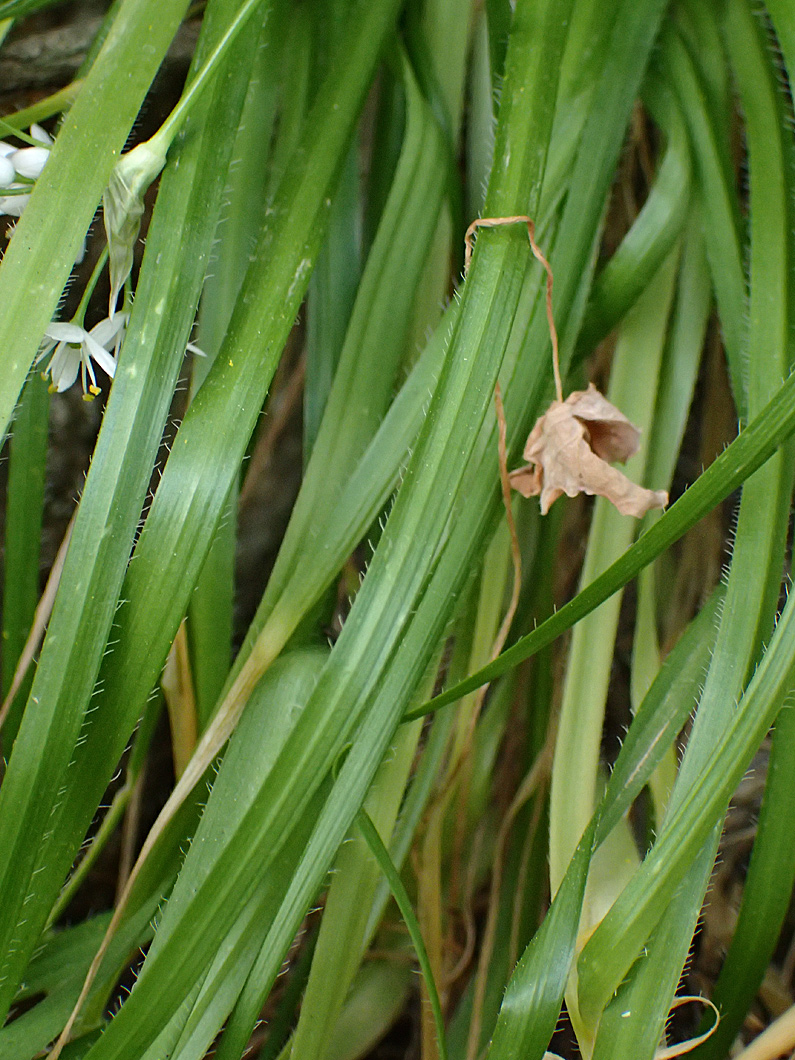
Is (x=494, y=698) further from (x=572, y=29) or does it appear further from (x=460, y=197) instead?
(x=572, y=29)

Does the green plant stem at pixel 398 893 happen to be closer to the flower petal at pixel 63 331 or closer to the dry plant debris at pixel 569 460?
the dry plant debris at pixel 569 460

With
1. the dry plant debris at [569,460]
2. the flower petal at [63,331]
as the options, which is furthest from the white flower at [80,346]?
the dry plant debris at [569,460]

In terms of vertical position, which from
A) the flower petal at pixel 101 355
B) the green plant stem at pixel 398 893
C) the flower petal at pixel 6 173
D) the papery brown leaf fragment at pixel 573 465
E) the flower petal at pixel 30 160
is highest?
the flower petal at pixel 30 160

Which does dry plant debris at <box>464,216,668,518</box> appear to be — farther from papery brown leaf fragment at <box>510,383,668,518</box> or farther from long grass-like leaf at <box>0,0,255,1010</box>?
long grass-like leaf at <box>0,0,255,1010</box>

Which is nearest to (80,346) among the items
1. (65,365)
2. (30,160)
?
(65,365)

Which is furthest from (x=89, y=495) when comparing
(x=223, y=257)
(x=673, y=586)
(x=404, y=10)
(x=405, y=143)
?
(x=673, y=586)

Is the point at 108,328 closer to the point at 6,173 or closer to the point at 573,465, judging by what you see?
the point at 6,173
